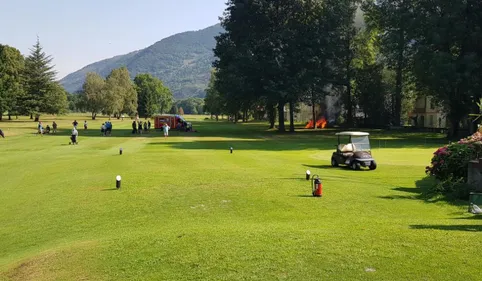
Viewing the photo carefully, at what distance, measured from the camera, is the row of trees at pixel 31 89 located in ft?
290

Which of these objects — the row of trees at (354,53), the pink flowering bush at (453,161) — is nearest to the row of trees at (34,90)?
the row of trees at (354,53)

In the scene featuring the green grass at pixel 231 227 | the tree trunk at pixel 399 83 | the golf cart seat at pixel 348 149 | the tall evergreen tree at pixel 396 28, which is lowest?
the green grass at pixel 231 227

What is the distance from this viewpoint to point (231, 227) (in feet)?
34.3

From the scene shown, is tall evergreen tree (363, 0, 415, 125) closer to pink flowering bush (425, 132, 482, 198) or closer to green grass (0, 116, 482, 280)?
green grass (0, 116, 482, 280)

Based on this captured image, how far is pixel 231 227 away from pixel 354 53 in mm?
62987

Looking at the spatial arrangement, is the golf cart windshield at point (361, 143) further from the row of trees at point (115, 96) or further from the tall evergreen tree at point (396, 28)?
the row of trees at point (115, 96)

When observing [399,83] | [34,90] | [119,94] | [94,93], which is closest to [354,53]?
[399,83]

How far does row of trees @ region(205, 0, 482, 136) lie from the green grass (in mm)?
29254

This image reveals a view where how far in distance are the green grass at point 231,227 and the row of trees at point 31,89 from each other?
73.5 meters

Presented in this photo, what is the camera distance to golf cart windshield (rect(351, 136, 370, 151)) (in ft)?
78.3

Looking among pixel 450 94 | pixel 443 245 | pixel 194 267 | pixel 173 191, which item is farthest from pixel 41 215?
pixel 450 94

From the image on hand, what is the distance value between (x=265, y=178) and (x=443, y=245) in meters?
10.7

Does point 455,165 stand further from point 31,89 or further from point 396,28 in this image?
point 31,89

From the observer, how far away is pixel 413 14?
4944 centimetres
